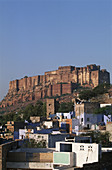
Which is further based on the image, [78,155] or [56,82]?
[56,82]

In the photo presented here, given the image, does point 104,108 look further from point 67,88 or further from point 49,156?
point 67,88

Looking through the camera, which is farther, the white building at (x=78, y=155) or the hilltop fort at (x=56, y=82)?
the hilltop fort at (x=56, y=82)

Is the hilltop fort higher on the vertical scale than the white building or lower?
higher

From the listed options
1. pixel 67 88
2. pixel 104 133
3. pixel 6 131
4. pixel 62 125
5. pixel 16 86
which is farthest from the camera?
pixel 16 86

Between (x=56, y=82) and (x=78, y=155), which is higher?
(x=56, y=82)

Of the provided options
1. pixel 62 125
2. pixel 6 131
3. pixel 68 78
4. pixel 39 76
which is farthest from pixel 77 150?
pixel 39 76

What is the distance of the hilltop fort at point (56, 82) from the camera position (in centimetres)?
6606

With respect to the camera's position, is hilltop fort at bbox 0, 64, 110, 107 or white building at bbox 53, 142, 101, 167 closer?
white building at bbox 53, 142, 101, 167

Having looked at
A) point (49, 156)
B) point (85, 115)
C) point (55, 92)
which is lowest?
point (49, 156)

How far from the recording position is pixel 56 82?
235ft

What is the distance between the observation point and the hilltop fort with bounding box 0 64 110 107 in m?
66.1

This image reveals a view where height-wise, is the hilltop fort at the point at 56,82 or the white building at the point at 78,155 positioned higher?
the hilltop fort at the point at 56,82

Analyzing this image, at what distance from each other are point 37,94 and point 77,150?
2396 inches

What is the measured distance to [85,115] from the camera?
24859 mm
